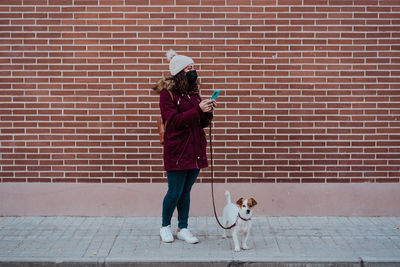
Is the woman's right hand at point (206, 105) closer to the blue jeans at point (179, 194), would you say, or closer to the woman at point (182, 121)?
the woman at point (182, 121)

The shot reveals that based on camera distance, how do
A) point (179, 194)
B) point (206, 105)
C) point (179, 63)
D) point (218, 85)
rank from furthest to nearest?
point (218, 85), point (179, 194), point (179, 63), point (206, 105)

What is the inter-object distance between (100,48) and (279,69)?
7.90ft

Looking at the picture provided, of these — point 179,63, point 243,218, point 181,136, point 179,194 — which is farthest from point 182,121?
point 243,218

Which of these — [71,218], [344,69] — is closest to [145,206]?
[71,218]

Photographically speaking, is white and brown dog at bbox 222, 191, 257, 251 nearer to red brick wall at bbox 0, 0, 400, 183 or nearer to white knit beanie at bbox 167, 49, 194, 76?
red brick wall at bbox 0, 0, 400, 183

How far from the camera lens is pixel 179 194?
17.1 feet

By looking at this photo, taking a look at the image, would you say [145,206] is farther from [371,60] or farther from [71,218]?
[371,60]

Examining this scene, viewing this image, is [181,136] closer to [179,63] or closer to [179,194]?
[179,194]

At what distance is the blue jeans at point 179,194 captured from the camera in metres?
5.15

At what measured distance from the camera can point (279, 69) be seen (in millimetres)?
6246

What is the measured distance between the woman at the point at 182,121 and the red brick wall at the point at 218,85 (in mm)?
1174

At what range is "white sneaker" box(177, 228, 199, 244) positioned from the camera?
5191 mm

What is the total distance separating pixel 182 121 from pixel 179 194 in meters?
0.88

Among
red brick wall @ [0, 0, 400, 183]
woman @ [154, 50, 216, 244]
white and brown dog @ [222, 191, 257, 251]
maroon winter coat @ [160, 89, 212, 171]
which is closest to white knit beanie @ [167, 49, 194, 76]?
woman @ [154, 50, 216, 244]
